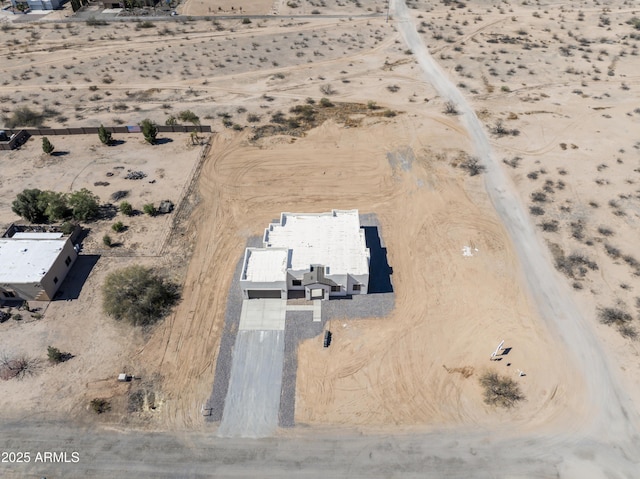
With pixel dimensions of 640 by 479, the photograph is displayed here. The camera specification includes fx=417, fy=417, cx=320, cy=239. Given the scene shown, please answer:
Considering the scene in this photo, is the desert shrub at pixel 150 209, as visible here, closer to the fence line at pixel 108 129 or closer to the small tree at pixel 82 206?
the small tree at pixel 82 206

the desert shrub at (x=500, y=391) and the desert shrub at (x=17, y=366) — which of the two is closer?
the desert shrub at (x=500, y=391)

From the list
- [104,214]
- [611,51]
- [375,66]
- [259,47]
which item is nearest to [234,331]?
[104,214]

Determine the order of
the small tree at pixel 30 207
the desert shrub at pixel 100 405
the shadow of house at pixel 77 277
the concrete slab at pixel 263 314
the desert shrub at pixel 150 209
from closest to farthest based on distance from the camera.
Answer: the desert shrub at pixel 100 405 < the concrete slab at pixel 263 314 < the shadow of house at pixel 77 277 < the small tree at pixel 30 207 < the desert shrub at pixel 150 209

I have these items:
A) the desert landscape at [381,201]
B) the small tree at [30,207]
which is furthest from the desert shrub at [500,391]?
the small tree at [30,207]

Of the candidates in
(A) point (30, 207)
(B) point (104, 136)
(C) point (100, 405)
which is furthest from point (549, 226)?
(B) point (104, 136)

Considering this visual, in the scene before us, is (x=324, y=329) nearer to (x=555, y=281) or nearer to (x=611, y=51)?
(x=555, y=281)

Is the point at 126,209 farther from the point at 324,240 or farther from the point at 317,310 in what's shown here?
the point at 317,310
